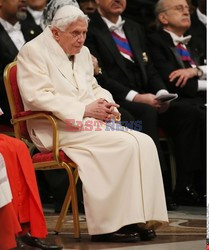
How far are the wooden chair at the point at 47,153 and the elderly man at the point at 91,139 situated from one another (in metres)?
0.05

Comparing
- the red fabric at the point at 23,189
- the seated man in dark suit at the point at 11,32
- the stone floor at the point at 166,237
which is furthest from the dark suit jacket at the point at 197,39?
the red fabric at the point at 23,189

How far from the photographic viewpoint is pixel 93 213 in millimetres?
4371

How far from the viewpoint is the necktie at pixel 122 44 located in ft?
20.5

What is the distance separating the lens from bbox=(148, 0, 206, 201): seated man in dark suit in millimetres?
6332

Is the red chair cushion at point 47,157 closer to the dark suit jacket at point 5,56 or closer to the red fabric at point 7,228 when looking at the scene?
the red fabric at point 7,228

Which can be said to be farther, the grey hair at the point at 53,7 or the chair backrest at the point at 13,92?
the grey hair at the point at 53,7

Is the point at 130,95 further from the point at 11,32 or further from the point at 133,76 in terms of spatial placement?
the point at 11,32

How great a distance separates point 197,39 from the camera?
278 inches

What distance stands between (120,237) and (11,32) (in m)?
2.30

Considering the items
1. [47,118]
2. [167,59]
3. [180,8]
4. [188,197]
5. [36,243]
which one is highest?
[180,8]

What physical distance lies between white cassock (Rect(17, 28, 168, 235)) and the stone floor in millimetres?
133

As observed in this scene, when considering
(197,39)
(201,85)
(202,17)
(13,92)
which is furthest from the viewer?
(202,17)

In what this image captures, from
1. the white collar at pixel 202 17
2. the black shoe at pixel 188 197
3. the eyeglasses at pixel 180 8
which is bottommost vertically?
the black shoe at pixel 188 197

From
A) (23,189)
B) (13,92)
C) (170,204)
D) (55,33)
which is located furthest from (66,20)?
(170,204)
